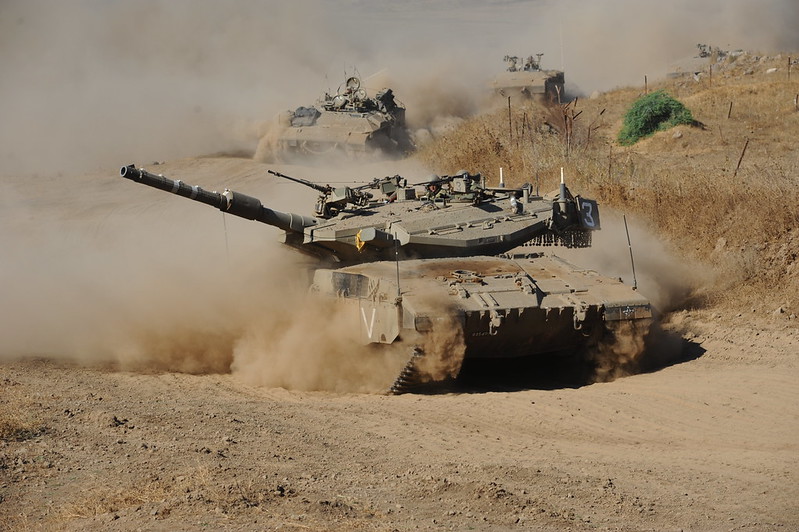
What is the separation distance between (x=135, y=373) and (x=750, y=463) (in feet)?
27.6

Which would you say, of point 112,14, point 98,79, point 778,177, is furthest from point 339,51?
point 778,177

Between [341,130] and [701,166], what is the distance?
1121cm

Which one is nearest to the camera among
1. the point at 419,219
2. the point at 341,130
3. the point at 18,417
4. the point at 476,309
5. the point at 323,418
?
the point at 18,417

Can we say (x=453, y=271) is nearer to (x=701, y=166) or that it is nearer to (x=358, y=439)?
(x=358, y=439)

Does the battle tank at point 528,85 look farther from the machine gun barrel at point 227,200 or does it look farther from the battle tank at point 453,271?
the machine gun barrel at point 227,200

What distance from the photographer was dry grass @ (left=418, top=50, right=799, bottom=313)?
19.2m

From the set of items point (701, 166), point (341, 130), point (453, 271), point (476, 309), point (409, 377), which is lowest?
point (409, 377)

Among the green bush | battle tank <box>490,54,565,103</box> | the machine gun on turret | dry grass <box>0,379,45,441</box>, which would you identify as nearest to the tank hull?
the machine gun on turret

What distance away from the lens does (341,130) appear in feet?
109

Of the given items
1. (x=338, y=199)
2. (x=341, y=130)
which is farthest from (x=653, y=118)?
(x=338, y=199)

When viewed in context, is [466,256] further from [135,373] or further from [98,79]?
[98,79]

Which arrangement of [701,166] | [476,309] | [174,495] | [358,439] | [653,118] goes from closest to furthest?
[174,495]
[358,439]
[476,309]
[701,166]
[653,118]

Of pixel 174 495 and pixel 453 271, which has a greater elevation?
pixel 453 271

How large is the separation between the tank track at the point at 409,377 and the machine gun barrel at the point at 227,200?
135 inches
